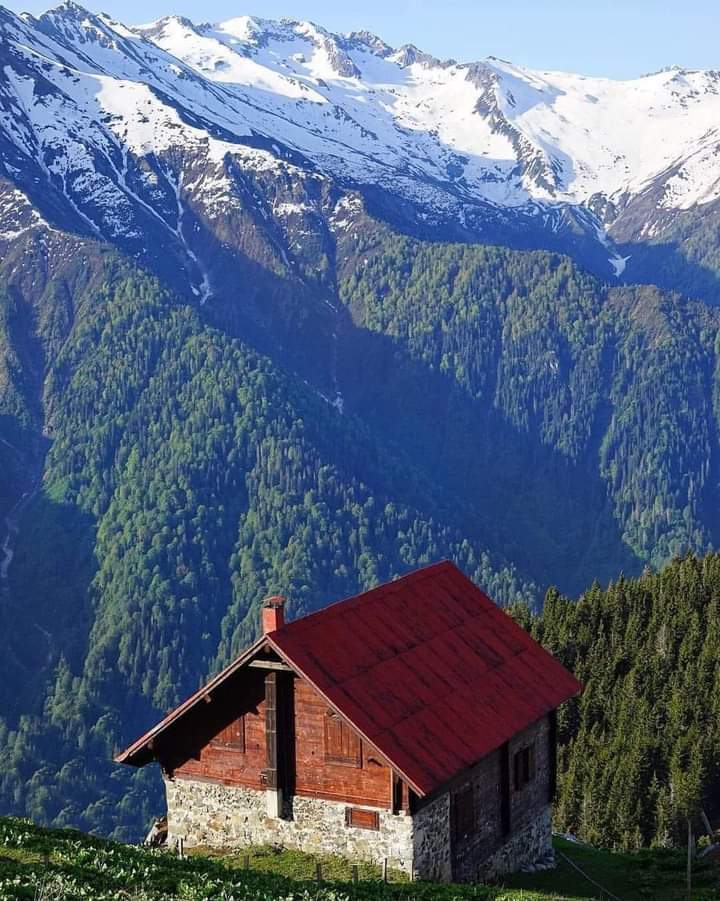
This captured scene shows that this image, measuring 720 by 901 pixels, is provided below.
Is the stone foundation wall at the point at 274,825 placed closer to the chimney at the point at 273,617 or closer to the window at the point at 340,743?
the window at the point at 340,743

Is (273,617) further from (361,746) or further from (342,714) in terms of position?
(361,746)

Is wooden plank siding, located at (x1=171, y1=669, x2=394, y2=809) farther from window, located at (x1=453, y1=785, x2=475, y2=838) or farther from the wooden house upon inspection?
window, located at (x1=453, y1=785, x2=475, y2=838)

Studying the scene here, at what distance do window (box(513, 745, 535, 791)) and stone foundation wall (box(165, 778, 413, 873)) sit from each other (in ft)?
25.0

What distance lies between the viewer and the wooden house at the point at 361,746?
1642 inches

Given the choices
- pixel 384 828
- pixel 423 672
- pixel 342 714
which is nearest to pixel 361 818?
pixel 384 828

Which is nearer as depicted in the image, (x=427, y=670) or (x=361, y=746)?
(x=361, y=746)

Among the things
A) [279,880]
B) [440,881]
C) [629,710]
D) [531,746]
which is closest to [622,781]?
[629,710]

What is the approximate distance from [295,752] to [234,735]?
236 cm

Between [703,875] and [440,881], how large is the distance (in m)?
10.5

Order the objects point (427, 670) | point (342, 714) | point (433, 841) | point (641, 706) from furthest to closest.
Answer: point (641, 706)
point (427, 670)
point (433, 841)
point (342, 714)

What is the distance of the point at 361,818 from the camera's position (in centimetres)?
4197

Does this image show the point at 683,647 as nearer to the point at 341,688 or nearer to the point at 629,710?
the point at 629,710

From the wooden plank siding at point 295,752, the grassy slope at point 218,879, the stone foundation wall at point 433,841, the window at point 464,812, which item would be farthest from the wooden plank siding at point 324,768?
the window at point 464,812

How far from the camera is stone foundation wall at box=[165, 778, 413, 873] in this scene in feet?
136
